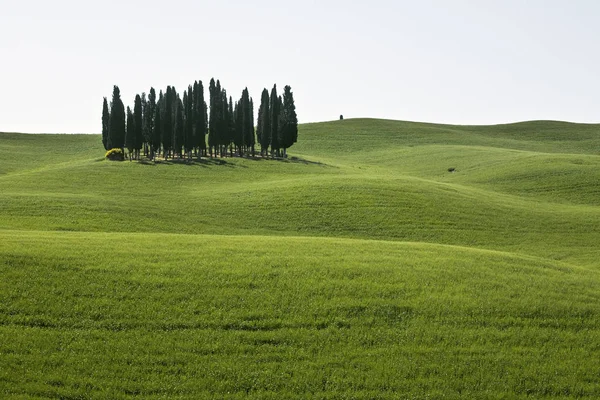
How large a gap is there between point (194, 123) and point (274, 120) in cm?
1433

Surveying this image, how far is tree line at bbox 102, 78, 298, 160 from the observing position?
89019 millimetres

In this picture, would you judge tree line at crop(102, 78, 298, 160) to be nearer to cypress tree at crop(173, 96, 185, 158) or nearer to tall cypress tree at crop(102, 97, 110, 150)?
cypress tree at crop(173, 96, 185, 158)

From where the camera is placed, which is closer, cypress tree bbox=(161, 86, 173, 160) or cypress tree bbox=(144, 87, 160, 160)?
cypress tree bbox=(161, 86, 173, 160)

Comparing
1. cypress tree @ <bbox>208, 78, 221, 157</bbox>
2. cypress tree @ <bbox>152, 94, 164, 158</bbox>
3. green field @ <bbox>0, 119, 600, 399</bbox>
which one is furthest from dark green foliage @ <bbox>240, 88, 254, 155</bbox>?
green field @ <bbox>0, 119, 600, 399</bbox>

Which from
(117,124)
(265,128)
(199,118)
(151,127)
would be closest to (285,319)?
(199,118)

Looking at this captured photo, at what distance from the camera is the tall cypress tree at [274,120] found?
320 feet

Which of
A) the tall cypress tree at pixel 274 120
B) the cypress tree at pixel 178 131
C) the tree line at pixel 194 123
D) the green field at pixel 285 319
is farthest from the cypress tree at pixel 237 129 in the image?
the green field at pixel 285 319

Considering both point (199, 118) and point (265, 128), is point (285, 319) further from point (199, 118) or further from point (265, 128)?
point (265, 128)

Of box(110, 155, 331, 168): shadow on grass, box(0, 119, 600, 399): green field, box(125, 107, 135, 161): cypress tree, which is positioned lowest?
box(0, 119, 600, 399): green field

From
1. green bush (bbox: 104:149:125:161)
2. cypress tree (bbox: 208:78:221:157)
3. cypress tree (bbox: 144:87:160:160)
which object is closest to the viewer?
green bush (bbox: 104:149:125:161)

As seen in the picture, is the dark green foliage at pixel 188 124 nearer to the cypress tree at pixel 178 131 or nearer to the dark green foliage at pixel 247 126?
the cypress tree at pixel 178 131

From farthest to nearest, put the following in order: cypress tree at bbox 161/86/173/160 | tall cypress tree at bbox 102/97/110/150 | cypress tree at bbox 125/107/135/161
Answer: tall cypress tree at bbox 102/97/110/150 < cypress tree at bbox 125/107/135/161 < cypress tree at bbox 161/86/173/160

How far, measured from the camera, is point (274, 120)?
9750cm

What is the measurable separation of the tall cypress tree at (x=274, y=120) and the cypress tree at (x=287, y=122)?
2.23ft
